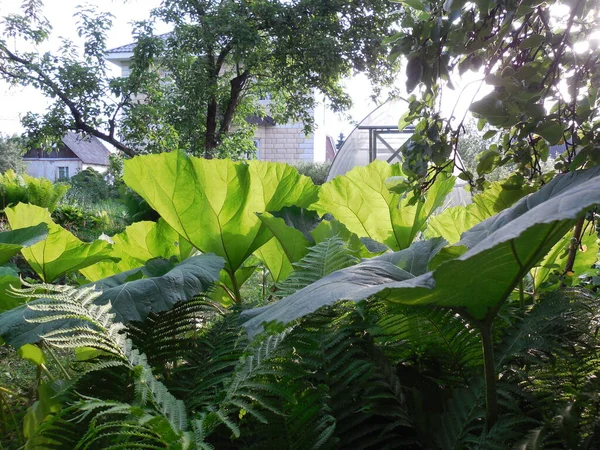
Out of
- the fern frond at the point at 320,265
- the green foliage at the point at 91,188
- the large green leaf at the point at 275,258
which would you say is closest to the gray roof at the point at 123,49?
the green foliage at the point at 91,188

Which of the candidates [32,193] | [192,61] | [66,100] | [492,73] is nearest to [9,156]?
[66,100]

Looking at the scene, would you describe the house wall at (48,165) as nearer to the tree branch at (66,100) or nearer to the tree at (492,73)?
the tree branch at (66,100)

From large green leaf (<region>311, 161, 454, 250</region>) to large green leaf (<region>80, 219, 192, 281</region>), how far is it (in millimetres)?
325

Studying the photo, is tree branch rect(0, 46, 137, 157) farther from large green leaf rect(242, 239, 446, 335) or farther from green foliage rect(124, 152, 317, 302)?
large green leaf rect(242, 239, 446, 335)

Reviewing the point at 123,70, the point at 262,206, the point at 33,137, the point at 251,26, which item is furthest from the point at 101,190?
the point at 262,206

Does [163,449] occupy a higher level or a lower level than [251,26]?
lower

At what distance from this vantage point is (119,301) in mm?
694

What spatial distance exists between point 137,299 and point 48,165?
100 ft

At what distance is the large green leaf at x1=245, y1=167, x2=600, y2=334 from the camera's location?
0.36 m

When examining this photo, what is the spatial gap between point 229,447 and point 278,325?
0.96ft

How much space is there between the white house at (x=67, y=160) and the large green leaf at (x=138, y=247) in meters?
27.9

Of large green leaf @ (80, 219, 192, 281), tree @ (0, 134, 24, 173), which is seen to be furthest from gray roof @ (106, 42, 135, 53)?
large green leaf @ (80, 219, 192, 281)

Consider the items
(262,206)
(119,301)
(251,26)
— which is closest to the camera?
(119,301)

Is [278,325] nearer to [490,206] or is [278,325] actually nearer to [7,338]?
[7,338]
